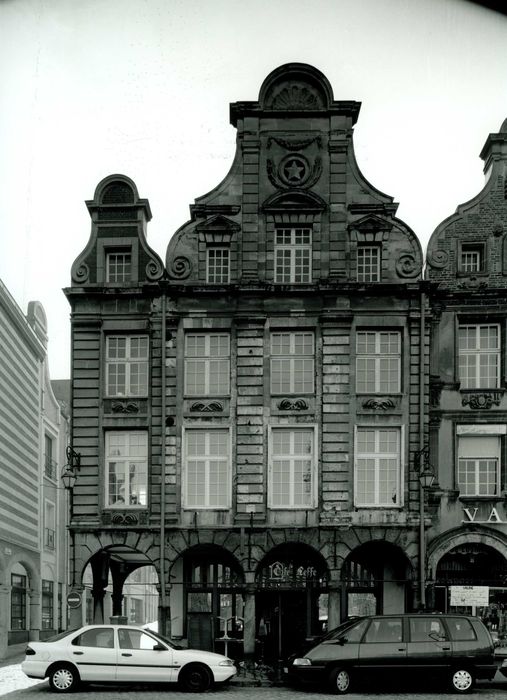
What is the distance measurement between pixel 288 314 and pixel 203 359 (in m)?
2.71

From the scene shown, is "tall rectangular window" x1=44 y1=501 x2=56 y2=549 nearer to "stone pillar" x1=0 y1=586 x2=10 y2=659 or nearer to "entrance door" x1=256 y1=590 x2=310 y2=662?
"stone pillar" x1=0 y1=586 x2=10 y2=659

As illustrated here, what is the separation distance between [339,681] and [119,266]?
46.7 feet

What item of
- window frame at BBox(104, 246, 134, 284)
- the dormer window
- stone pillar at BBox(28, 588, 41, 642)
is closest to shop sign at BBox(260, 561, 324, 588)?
window frame at BBox(104, 246, 134, 284)

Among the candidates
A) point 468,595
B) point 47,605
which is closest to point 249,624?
point 468,595

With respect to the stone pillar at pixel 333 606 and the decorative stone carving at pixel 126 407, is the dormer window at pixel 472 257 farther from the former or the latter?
the decorative stone carving at pixel 126 407

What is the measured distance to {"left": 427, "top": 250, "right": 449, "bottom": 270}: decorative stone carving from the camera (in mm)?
31469

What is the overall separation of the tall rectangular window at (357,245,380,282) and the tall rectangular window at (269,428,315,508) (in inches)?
182

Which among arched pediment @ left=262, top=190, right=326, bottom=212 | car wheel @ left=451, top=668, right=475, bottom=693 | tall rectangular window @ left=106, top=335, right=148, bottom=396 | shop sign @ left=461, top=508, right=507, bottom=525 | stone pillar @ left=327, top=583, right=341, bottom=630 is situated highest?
arched pediment @ left=262, top=190, right=326, bottom=212

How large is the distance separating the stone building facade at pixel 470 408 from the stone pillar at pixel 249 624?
491 cm

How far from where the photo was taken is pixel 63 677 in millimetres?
22422

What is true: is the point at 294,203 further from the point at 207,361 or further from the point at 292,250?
the point at 207,361

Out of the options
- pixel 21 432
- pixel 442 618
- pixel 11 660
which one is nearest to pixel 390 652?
pixel 442 618

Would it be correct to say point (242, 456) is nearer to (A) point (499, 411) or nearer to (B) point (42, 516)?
(A) point (499, 411)

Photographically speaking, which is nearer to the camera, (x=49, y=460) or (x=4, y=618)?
(x=4, y=618)
